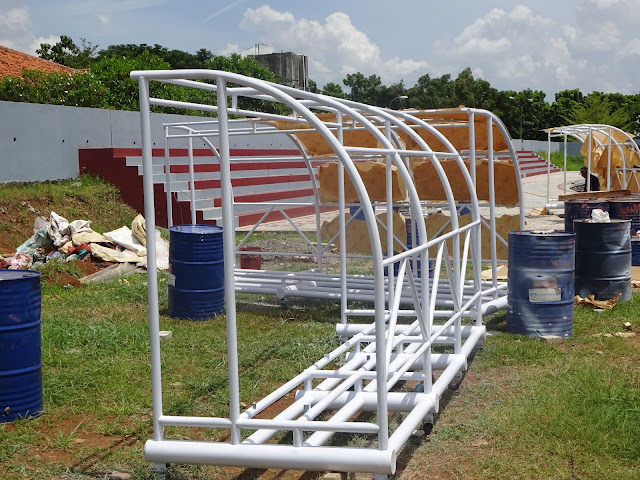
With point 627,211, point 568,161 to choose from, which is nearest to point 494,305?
point 627,211

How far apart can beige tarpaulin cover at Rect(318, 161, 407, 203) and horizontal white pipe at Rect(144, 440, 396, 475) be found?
5810 mm

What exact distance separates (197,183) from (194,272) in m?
9.33

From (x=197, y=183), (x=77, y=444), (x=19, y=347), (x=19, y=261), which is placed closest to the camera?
(x=77, y=444)

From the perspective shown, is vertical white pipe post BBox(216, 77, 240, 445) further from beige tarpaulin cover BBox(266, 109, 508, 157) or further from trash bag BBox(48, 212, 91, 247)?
trash bag BBox(48, 212, 91, 247)

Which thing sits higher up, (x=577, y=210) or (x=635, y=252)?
(x=577, y=210)

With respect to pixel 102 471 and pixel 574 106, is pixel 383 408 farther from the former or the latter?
pixel 574 106

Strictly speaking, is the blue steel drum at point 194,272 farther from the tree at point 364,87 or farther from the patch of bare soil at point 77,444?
the tree at point 364,87

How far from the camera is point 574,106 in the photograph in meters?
66.4

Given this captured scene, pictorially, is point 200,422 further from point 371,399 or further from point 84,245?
point 84,245

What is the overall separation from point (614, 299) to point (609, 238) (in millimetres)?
686

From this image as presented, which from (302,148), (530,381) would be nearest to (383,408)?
(530,381)

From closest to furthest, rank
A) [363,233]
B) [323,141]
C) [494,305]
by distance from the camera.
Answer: [494,305], [363,233], [323,141]

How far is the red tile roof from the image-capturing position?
27970 millimetres

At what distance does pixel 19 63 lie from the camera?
97.7 feet
